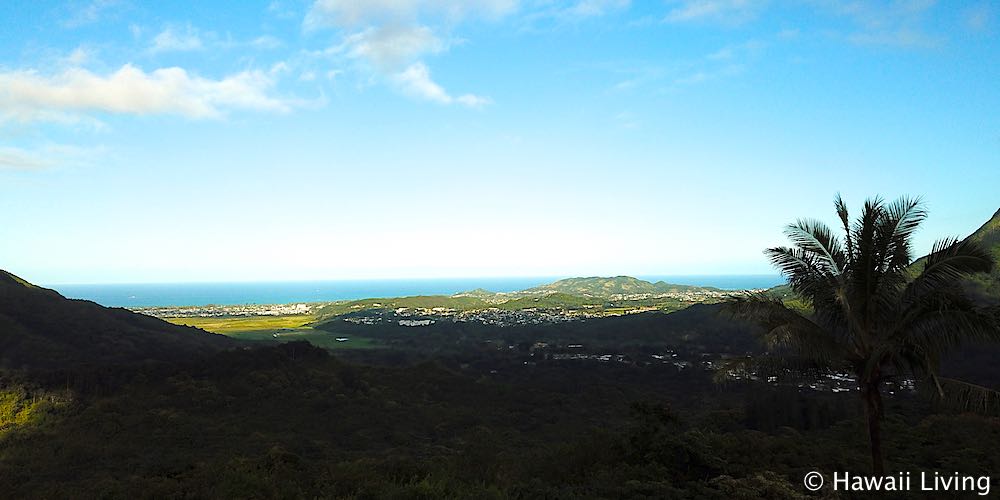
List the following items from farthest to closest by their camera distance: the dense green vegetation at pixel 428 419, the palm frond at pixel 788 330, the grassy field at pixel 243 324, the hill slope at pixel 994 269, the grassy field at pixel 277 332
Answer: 1. the grassy field at pixel 243 324
2. the grassy field at pixel 277 332
3. the hill slope at pixel 994 269
4. the dense green vegetation at pixel 428 419
5. the palm frond at pixel 788 330

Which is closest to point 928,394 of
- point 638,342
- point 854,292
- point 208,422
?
point 854,292

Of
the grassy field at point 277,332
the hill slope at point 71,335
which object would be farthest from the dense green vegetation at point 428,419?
the grassy field at point 277,332

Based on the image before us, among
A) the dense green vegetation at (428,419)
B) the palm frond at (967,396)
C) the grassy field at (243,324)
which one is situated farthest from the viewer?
the grassy field at (243,324)

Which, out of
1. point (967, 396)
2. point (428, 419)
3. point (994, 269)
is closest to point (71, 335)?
point (428, 419)

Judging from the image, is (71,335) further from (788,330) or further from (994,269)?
(994,269)

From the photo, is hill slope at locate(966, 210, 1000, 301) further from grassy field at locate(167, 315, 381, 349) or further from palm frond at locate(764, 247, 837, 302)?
grassy field at locate(167, 315, 381, 349)

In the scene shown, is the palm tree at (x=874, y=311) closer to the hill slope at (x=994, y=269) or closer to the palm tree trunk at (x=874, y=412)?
the palm tree trunk at (x=874, y=412)
